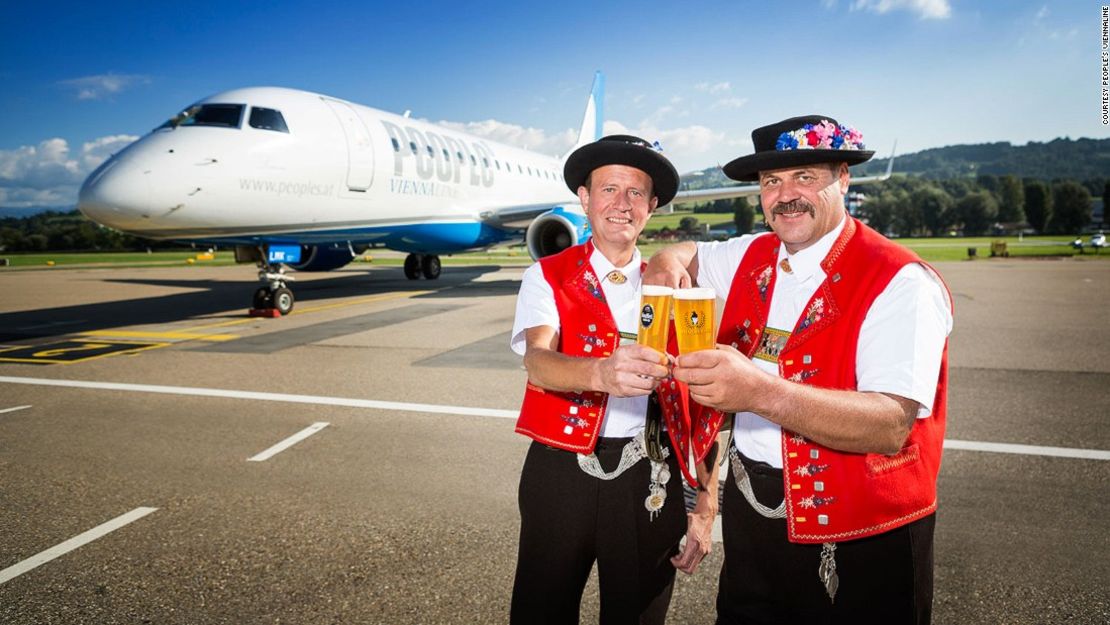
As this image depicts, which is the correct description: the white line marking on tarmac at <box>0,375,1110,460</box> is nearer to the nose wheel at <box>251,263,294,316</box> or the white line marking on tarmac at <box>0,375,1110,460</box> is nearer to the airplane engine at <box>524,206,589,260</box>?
the nose wheel at <box>251,263,294,316</box>

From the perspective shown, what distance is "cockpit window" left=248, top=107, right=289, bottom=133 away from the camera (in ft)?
37.6

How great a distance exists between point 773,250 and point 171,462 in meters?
5.20

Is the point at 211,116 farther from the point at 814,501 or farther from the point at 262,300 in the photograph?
the point at 814,501

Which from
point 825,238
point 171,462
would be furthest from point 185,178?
point 825,238

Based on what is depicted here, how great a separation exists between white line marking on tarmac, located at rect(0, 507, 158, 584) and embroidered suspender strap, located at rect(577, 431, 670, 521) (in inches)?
140

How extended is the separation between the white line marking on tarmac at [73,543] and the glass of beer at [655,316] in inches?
160

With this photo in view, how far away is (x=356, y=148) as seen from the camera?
44.0 ft

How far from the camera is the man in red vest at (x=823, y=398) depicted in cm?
152

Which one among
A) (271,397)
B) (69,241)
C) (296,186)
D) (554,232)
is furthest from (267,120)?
(69,241)

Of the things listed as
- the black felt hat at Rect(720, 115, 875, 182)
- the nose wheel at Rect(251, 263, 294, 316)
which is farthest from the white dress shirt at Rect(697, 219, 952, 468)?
the nose wheel at Rect(251, 263, 294, 316)

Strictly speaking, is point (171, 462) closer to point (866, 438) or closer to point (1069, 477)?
point (866, 438)

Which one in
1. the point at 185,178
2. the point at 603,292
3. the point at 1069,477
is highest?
the point at 185,178

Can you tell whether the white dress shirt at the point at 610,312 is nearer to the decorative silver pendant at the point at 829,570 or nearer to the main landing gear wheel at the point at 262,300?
the decorative silver pendant at the point at 829,570

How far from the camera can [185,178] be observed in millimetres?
10141
